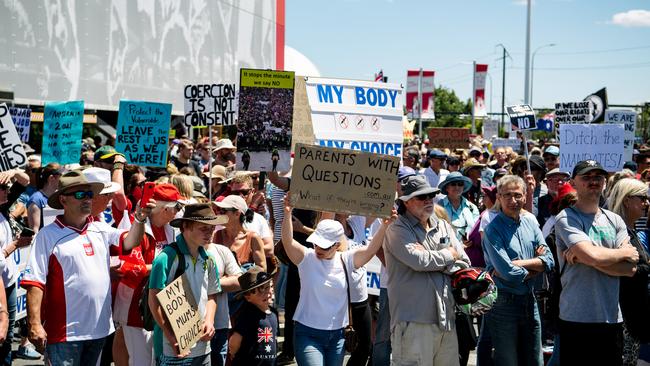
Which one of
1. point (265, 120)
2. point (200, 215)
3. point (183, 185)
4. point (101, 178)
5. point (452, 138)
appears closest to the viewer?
point (200, 215)

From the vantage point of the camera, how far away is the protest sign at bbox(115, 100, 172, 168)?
10.2 metres

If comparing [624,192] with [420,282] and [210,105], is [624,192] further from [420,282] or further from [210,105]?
[210,105]

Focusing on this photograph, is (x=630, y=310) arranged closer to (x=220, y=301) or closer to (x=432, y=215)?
(x=432, y=215)

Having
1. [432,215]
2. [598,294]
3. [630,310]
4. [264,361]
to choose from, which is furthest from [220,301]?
[630,310]

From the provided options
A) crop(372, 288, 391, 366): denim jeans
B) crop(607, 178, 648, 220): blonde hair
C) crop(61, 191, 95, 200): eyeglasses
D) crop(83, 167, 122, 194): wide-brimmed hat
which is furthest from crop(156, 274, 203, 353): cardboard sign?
crop(607, 178, 648, 220): blonde hair

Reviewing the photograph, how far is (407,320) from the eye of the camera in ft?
18.6

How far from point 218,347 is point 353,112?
11.3 ft

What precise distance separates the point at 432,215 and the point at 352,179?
688 mm

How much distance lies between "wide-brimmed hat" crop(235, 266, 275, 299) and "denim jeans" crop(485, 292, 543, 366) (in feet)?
6.01

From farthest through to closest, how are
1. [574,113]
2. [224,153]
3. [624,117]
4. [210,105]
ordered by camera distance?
[624,117], [574,113], [224,153], [210,105]

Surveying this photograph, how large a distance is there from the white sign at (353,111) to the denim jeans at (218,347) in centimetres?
303

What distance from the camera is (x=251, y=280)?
580 centimetres

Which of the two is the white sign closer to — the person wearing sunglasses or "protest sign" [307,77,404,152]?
"protest sign" [307,77,404,152]

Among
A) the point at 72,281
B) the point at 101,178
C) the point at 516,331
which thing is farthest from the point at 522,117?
the point at 72,281
